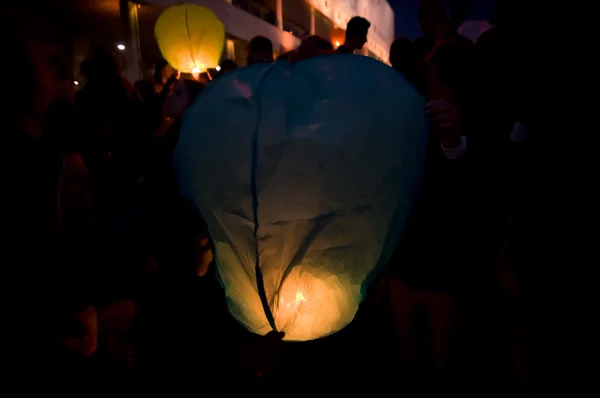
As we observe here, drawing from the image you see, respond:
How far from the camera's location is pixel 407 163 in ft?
2.90

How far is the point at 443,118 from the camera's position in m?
0.98

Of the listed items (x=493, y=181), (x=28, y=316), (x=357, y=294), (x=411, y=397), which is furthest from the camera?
(x=411, y=397)

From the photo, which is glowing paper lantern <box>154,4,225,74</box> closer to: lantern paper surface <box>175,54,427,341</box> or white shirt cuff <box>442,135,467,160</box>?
lantern paper surface <box>175,54,427,341</box>

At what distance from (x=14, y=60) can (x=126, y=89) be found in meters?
2.05

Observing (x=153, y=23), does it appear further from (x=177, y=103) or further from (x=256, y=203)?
(x=256, y=203)

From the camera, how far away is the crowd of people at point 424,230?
3.86ft

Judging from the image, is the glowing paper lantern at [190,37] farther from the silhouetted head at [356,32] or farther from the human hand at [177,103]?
the human hand at [177,103]

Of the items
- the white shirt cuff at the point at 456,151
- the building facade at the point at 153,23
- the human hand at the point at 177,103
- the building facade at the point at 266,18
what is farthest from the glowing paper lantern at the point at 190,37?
the building facade at the point at 266,18

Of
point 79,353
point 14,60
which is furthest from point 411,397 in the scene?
point 14,60

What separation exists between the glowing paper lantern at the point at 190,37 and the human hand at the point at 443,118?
3.22 meters

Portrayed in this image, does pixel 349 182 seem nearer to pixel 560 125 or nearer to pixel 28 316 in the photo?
pixel 560 125

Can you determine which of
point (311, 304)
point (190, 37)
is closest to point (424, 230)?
point (311, 304)

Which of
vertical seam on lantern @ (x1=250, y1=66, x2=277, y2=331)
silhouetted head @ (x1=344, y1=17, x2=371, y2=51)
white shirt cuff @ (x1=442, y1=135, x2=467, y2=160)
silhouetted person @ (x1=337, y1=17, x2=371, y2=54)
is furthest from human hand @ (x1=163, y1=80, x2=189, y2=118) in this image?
silhouetted head @ (x1=344, y1=17, x2=371, y2=51)

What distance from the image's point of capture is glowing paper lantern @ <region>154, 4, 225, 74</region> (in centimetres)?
355
